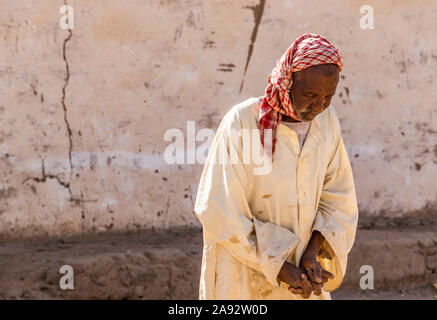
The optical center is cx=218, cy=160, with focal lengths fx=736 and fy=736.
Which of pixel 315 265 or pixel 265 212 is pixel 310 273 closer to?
pixel 315 265

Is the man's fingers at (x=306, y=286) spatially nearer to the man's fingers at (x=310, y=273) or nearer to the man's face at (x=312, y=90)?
the man's fingers at (x=310, y=273)

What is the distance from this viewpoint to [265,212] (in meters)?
2.97

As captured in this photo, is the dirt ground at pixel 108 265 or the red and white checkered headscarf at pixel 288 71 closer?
the red and white checkered headscarf at pixel 288 71

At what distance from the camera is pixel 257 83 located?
5262 mm

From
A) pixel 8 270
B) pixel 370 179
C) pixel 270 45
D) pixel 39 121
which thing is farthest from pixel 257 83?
pixel 8 270

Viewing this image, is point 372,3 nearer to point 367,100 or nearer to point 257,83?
point 367,100

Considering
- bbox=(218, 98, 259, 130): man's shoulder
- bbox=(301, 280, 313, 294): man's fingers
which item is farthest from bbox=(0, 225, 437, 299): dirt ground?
bbox=(301, 280, 313, 294): man's fingers

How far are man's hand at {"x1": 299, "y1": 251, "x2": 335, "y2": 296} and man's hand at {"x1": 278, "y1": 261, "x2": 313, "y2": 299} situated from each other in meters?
0.03

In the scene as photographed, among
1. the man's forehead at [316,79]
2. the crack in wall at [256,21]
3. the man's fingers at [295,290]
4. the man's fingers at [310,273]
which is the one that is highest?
the crack in wall at [256,21]

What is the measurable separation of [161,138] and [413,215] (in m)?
2.15

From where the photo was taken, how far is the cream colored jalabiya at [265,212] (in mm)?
2855

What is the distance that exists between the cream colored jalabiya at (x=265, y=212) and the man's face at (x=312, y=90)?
0.15 m

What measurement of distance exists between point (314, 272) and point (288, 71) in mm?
784

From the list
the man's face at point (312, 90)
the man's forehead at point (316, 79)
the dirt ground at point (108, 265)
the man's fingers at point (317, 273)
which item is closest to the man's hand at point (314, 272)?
the man's fingers at point (317, 273)
